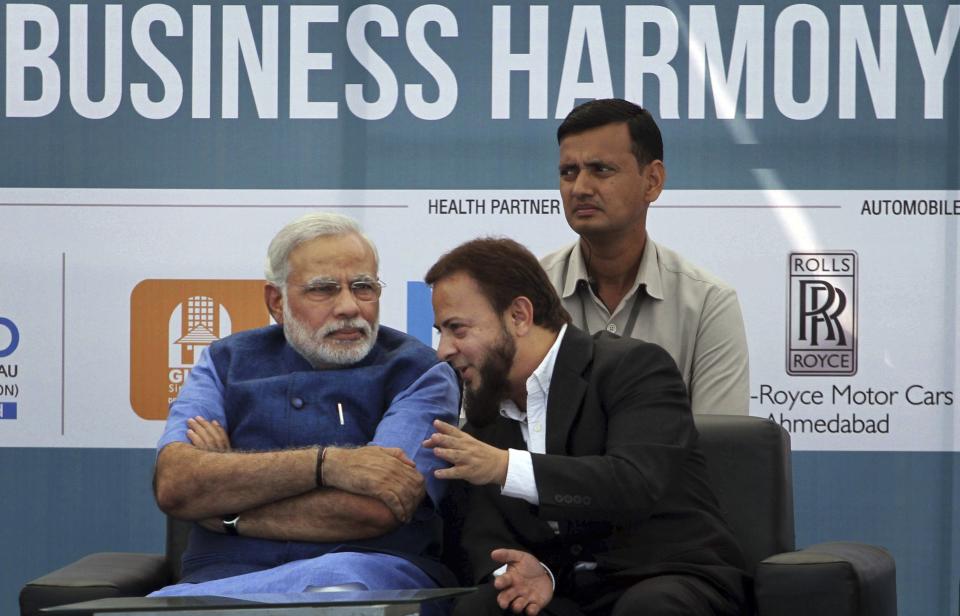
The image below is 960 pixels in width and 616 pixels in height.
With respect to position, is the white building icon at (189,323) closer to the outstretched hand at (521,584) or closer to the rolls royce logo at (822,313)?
the rolls royce logo at (822,313)

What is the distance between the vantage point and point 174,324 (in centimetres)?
443

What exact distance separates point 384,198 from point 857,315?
1.68 metres

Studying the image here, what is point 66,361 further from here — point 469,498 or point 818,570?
point 818,570

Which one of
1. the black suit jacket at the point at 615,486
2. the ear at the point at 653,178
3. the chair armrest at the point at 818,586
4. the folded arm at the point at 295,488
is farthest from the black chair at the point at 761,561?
the ear at the point at 653,178

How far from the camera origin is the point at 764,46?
434cm

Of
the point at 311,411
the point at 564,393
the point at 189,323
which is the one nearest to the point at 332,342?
the point at 311,411

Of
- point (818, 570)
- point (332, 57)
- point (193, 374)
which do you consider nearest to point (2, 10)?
point (332, 57)

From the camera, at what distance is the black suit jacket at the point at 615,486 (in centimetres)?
257

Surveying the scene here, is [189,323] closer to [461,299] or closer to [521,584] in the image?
[461,299]

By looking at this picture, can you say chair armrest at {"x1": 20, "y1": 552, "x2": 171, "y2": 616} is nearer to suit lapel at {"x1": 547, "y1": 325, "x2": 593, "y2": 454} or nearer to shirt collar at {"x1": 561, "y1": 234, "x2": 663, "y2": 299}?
suit lapel at {"x1": 547, "y1": 325, "x2": 593, "y2": 454}

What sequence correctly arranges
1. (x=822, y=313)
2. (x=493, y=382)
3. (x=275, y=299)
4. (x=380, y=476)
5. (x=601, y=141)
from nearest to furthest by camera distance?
(x=380, y=476), (x=493, y=382), (x=275, y=299), (x=601, y=141), (x=822, y=313)

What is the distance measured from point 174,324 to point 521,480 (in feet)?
7.24

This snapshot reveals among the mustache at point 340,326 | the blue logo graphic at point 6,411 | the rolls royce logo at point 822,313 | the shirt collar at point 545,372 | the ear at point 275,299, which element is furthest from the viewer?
the blue logo graphic at point 6,411

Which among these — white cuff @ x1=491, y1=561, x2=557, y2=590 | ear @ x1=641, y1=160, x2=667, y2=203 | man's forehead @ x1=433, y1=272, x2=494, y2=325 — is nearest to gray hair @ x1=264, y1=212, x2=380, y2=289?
man's forehead @ x1=433, y1=272, x2=494, y2=325
